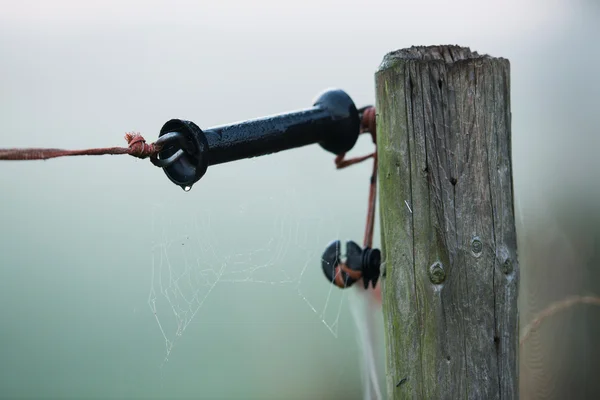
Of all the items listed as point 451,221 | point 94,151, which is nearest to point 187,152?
point 94,151

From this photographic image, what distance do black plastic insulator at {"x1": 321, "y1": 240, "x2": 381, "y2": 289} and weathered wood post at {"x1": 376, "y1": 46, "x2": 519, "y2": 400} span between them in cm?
41

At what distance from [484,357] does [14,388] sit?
870cm

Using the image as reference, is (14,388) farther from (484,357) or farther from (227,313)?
(484,357)

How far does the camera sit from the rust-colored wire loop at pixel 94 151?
1583 mm

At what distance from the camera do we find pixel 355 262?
2.37m

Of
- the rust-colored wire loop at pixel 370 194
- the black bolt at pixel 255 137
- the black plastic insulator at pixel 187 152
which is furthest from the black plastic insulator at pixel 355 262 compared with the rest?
the black plastic insulator at pixel 187 152

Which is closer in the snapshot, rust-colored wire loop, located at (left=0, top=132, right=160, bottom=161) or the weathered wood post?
rust-colored wire loop, located at (left=0, top=132, right=160, bottom=161)

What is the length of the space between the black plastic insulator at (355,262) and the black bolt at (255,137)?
1.17 ft

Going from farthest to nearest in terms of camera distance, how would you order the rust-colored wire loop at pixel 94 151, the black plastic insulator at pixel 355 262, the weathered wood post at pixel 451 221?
1. the black plastic insulator at pixel 355 262
2. the weathered wood post at pixel 451 221
3. the rust-colored wire loop at pixel 94 151

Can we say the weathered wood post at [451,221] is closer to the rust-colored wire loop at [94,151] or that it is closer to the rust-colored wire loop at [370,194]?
the rust-colored wire loop at [370,194]

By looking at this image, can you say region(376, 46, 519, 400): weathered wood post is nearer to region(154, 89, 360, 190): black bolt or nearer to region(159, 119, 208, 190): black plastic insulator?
region(154, 89, 360, 190): black bolt

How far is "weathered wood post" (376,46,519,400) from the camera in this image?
187 centimetres

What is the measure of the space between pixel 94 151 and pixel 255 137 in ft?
1.67

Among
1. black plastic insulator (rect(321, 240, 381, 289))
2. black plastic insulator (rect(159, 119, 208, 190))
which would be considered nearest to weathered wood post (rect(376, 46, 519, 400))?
black plastic insulator (rect(321, 240, 381, 289))
